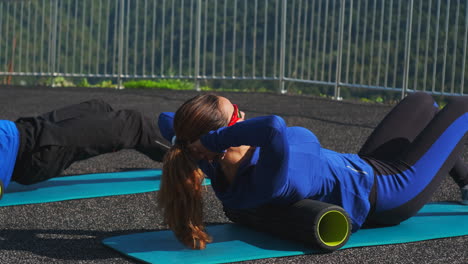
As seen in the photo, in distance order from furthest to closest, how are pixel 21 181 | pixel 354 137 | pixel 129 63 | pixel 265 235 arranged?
pixel 129 63 → pixel 354 137 → pixel 21 181 → pixel 265 235

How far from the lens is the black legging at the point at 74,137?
3721 mm

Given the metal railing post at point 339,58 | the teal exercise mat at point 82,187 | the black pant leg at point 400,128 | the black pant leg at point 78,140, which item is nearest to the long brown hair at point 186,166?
the black pant leg at point 400,128

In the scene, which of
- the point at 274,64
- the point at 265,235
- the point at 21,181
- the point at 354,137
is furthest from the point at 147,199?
the point at 274,64

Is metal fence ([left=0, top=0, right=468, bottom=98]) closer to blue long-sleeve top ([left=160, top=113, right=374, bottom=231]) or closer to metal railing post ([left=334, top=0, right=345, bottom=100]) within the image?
metal railing post ([left=334, top=0, right=345, bottom=100])

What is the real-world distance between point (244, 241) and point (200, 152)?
0.55 m

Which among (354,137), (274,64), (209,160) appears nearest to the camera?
(209,160)

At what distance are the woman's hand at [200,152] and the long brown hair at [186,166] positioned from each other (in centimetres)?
3

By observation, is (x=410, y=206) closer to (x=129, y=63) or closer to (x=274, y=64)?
(x=274, y=64)

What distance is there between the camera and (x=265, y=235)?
3182 millimetres

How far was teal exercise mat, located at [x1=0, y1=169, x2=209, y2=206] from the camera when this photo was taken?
3.98m

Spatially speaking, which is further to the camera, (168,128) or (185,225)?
(168,128)

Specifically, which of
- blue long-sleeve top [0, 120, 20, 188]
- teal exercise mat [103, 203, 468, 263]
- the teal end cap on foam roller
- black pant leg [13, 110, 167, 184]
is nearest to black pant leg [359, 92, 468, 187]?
teal exercise mat [103, 203, 468, 263]

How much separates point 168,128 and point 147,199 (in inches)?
33.3

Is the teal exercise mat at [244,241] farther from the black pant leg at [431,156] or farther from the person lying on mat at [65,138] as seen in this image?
the person lying on mat at [65,138]
